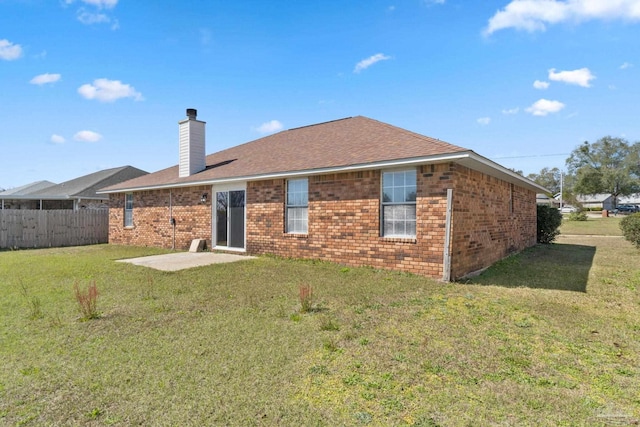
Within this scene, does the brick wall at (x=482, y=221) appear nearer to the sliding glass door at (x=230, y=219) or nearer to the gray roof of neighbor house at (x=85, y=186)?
the sliding glass door at (x=230, y=219)

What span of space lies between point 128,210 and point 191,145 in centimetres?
494

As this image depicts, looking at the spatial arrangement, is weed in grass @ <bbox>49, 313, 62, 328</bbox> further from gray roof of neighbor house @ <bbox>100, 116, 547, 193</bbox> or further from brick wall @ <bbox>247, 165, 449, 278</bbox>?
gray roof of neighbor house @ <bbox>100, 116, 547, 193</bbox>

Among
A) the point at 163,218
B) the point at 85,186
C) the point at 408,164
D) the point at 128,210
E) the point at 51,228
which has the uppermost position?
the point at 85,186

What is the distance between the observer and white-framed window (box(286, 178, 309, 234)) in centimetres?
1005

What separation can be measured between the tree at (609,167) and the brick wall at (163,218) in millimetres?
74764

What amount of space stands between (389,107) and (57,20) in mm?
14030

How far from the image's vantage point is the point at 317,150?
37.0ft

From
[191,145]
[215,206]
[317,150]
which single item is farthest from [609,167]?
[215,206]

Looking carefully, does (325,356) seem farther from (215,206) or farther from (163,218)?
(163,218)

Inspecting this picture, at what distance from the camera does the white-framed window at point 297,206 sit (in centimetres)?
1005

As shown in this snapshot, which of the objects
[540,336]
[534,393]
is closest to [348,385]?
[534,393]

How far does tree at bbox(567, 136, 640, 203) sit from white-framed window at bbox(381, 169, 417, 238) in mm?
73699

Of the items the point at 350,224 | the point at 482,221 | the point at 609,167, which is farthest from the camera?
the point at 609,167

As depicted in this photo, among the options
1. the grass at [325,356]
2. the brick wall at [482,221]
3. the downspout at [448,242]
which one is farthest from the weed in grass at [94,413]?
the brick wall at [482,221]
